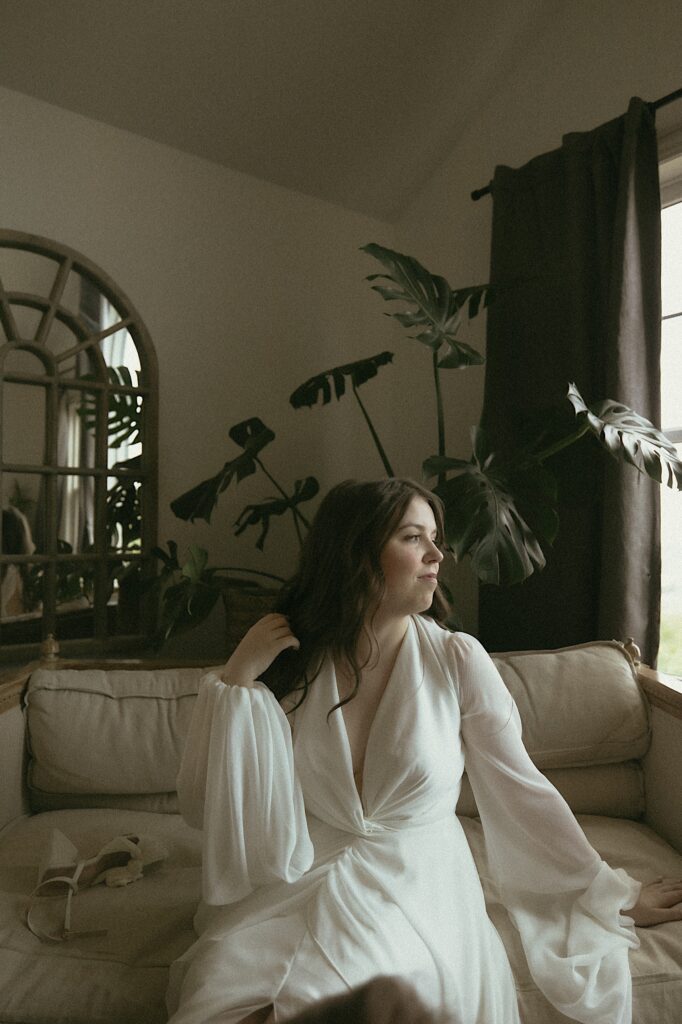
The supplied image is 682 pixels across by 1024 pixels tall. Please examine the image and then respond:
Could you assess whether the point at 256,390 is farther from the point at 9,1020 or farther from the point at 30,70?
the point at 9,1020

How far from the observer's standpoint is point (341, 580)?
4.43ft

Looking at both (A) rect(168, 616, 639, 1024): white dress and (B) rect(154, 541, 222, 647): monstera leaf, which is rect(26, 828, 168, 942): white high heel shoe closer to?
(A) rect(168, 616, 639, 1024): white dress

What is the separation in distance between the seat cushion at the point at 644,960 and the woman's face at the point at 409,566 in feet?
1.96

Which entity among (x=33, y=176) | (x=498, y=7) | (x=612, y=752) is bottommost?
(x=612, y=752)

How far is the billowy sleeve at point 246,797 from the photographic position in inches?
47.3


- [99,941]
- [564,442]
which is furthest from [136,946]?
[564,442]

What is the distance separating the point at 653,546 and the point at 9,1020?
6.14 ft

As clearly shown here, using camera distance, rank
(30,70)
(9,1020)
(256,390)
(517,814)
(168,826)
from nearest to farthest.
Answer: (9,1020) < (517,814) < (168,826) < (30,70) < (256,390)

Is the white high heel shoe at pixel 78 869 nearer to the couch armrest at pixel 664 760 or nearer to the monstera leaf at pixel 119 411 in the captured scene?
the couch armrest at pixel 664 760

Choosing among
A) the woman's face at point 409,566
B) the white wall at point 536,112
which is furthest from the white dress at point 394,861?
the white wall at point 536,112

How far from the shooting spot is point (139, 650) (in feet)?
9.03

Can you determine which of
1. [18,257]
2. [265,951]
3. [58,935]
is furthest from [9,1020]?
[18,257]

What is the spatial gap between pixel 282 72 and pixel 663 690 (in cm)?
229

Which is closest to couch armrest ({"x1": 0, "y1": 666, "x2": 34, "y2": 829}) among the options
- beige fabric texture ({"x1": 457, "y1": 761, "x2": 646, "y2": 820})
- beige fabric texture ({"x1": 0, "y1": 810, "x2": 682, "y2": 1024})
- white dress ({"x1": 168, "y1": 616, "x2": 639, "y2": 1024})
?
beige fabric texture ({"x1": 0, "y1": 810, "x2": 682, "y2": 1024})
